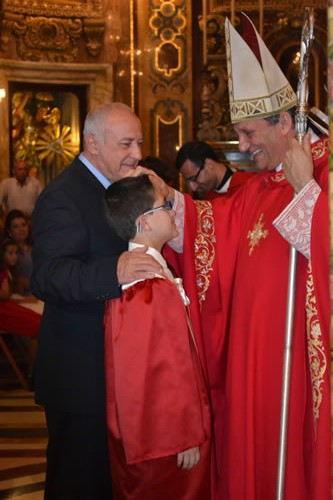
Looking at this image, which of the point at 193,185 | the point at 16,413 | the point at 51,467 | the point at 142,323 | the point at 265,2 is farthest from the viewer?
the point at 265,2

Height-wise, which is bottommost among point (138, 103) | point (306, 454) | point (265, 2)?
point (306, 454)

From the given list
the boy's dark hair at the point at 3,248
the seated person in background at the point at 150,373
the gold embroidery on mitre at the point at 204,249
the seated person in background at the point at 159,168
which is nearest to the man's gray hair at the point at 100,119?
the seated person in background at the point at 150,373

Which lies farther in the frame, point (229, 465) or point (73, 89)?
point (73, 89)

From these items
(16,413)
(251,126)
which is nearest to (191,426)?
(251,126)

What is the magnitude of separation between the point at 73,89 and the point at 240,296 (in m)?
7.60

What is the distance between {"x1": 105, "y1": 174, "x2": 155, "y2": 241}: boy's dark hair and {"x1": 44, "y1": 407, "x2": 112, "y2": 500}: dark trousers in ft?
2.15

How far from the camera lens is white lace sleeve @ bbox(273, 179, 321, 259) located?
2.85m

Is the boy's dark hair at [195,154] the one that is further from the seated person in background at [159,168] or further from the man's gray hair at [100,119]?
the man's gray hair at [100,119]

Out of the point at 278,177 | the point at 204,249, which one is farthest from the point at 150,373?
the point at 278,177

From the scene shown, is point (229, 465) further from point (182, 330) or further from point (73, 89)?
point (73, 89)

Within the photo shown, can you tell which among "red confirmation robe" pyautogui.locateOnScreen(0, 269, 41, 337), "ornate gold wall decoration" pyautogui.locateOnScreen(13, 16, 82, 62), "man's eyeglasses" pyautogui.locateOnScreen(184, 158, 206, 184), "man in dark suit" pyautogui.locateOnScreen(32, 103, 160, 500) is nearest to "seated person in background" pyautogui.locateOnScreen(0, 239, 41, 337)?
"red confirmation robe" pyautogui.locateOnScreen(0, 269, 41, 337)

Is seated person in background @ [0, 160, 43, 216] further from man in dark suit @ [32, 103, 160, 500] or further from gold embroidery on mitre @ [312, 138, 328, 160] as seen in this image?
gold embroidery on mitre @ [312, 138, 328, 160]

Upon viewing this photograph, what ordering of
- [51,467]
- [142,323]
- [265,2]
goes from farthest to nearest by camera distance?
[265,2], [51,467], [142,323]

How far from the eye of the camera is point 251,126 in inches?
129
